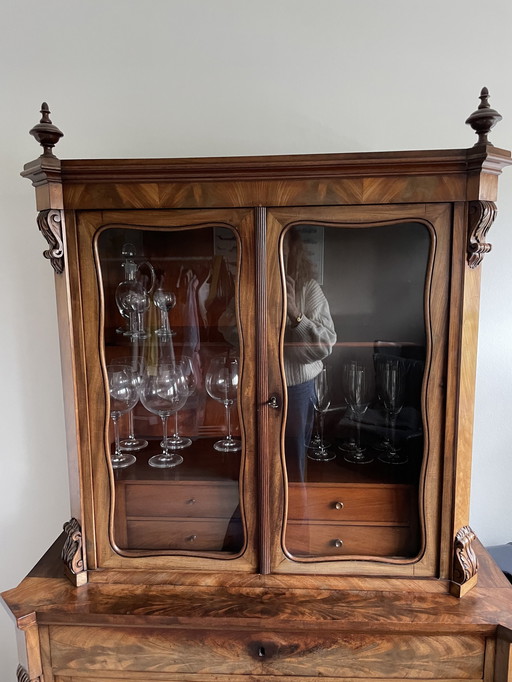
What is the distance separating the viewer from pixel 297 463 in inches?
41.8

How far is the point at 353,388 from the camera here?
3.53ft

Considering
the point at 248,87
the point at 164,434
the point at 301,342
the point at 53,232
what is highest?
the point at 248,87

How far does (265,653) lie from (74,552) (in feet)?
1.46

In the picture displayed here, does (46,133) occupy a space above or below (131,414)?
above

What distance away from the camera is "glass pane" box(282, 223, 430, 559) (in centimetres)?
99

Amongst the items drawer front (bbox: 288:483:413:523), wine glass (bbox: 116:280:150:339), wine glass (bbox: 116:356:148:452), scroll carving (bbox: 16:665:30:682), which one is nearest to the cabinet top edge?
wine glass (bbox: 116:280:150:339)

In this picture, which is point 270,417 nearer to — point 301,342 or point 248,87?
point 301,342

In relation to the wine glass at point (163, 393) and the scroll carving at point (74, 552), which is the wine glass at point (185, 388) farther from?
the scroll carving at point (74, 552)

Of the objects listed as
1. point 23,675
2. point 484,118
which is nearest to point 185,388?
point 23,675

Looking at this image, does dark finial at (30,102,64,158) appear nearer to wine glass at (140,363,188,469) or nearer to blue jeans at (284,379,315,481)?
wine glass at (140,363,188,469)

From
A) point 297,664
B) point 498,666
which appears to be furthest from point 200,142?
point 498,666

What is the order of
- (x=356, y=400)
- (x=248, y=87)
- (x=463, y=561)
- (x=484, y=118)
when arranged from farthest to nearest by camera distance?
1. (x=248, y=87)
2. (x=356, y=400)
3. (x=463, y=561)
4. (x=484, y=118)

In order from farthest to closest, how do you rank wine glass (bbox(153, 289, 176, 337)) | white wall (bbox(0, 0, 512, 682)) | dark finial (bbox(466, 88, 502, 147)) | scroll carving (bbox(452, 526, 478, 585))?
white wall (bbox(0, 0, 512, 682))
wine glass (bbox(153, 289, 176, 337))
scroll carving (bbox(452, 526, 478, 585))
dark finial (bbox(466, 88, 502, 147))

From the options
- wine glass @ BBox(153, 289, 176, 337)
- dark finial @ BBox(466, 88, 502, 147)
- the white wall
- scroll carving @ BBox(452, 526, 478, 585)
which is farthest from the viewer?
the white wall
